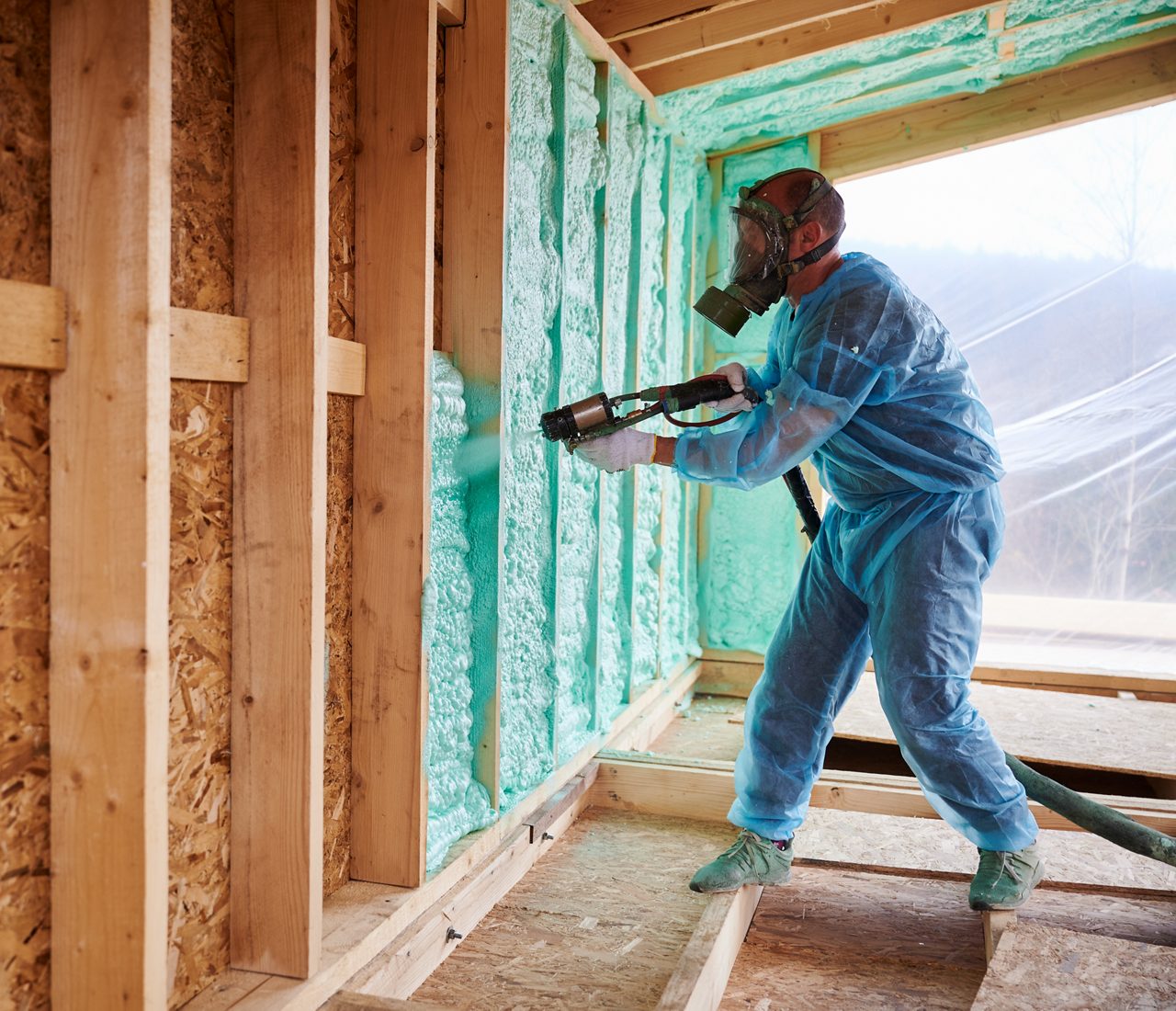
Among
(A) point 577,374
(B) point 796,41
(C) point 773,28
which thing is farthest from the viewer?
(B) point 796,41

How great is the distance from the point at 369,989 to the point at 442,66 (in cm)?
181

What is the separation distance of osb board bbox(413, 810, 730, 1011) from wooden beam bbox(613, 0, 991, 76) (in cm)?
230

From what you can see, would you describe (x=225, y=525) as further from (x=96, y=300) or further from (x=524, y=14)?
(x=524, y=14)

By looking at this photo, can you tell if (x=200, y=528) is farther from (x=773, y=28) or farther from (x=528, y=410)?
(x=773, y=28)

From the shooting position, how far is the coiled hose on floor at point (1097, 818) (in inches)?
90.5

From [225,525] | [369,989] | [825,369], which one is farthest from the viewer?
[825,369]

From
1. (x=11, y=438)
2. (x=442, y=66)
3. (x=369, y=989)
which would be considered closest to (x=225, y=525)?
(x=11, y=438)

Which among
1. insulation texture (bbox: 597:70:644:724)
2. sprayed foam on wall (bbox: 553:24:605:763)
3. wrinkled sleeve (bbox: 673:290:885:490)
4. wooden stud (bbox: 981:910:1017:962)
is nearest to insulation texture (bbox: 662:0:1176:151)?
insulation texture (bbox: 597:70:644:724)

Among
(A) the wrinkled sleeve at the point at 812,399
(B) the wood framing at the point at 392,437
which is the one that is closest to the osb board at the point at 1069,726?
(A) the wrinkled sleeve at the point at 812,399

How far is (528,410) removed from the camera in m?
2.46

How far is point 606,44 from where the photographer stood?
296cm

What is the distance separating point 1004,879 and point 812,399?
3.73ft

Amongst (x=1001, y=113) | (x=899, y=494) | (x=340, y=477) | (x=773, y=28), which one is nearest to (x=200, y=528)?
(x=340, y=477)

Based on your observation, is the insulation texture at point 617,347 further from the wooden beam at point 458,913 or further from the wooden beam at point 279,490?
the wooden beam at point 279,490
